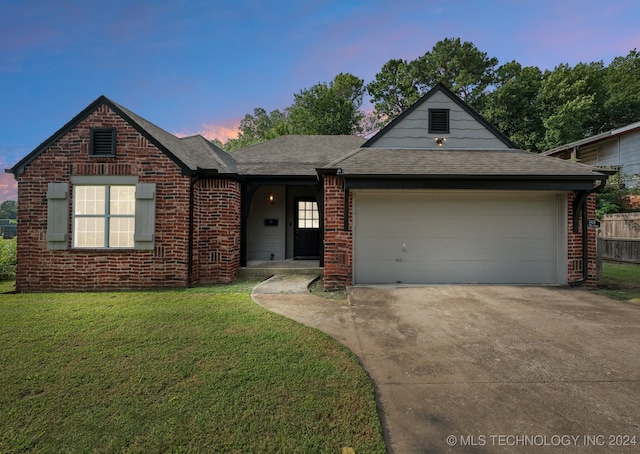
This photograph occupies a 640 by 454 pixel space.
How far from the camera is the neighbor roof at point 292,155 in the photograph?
347 inches

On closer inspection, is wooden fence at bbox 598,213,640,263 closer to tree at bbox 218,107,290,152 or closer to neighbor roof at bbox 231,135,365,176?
neighbor roof at bbox 231,135,365,176

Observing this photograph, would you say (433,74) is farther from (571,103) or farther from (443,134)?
(443,134)

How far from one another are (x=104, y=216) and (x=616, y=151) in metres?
25.1

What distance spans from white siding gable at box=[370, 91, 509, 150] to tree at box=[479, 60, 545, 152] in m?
16.1

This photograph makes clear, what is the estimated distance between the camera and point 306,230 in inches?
405

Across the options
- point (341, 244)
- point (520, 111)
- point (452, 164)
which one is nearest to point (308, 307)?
point (341, 244)

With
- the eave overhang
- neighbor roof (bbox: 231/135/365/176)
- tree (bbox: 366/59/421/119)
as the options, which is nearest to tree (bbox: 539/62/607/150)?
tree (bbox: 366/59/421/119)

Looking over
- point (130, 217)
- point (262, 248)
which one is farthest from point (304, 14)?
point (130, 217)

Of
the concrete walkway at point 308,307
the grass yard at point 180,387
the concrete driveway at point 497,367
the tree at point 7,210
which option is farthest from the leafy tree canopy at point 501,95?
the tree at point 7,210

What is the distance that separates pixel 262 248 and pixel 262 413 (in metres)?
8.08

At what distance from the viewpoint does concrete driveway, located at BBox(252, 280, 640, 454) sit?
1.99 m

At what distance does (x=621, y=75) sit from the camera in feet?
82.3

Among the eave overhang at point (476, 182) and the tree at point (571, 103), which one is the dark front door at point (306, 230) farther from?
the tree at point (571, 103)

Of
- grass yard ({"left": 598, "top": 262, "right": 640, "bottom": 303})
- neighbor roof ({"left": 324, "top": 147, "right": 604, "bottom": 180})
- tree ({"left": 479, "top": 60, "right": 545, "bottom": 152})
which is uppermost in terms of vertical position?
tree ({"left": 479, "top": 60, "right": 545, "bottom": 152})
